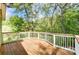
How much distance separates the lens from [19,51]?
159cm

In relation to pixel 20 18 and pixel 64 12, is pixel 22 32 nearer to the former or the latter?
pixel 20 18

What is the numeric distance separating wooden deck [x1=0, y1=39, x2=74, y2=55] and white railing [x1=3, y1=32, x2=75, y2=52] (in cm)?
5

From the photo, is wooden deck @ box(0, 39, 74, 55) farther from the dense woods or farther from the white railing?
the dense woods

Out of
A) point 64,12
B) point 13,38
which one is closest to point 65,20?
point 64,12

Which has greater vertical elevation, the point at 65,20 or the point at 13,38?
the point at 65,20

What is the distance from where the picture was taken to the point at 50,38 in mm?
1595

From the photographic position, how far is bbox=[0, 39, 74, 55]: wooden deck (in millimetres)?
1579

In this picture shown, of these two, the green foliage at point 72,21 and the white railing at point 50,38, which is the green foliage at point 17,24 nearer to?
the white railing at point 50,38

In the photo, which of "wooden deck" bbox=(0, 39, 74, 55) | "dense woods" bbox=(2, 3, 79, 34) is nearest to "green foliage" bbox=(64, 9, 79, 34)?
"dense woods" bbox=(2, 3, 79, 34)

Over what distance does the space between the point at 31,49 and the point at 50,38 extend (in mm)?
260

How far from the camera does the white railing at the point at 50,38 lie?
157 centimetres

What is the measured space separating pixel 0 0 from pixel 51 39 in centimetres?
77

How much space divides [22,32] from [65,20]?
1.73 ft
